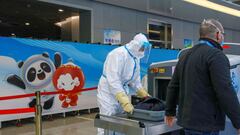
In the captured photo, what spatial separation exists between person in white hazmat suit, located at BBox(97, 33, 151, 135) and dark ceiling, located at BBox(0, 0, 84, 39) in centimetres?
725

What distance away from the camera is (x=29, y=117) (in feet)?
21.8

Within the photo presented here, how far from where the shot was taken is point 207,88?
2191 mm

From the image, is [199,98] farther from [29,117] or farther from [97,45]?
[97,45]

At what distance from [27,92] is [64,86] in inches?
35.8

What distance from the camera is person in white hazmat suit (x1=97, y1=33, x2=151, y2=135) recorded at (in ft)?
10.9

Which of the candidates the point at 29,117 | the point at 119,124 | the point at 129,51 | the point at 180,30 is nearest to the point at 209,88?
the point at 119,124

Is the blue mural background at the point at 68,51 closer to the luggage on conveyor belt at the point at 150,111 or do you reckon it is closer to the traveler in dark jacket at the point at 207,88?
the luggage on conveyor belt at the point at 150,111

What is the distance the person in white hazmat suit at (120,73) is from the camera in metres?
3.33

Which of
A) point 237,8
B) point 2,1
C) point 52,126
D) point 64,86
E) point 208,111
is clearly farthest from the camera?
point 237,8

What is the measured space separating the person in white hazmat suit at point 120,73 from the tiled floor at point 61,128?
2.30 metres

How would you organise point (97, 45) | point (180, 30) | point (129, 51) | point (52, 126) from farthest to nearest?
point (180, 30)
point (97, 45)
point (52, 126)
point (129, 51)

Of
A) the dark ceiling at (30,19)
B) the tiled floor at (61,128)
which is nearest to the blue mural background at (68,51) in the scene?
the tiled floor at (61,128)

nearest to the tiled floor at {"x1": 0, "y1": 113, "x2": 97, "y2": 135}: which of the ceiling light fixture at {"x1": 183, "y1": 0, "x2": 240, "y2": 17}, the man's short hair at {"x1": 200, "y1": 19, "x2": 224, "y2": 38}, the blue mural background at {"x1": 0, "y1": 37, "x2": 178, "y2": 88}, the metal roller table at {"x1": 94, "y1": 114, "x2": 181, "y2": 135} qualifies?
the blue mural background at {"x1": 0, "y1": 37, "x2": 178, "y2": 88}

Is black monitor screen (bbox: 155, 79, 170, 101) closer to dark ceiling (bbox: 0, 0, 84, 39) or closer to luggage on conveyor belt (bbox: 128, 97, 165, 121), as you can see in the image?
luggage on conveyor belt (bbox: 128, 97, 165, 121)
